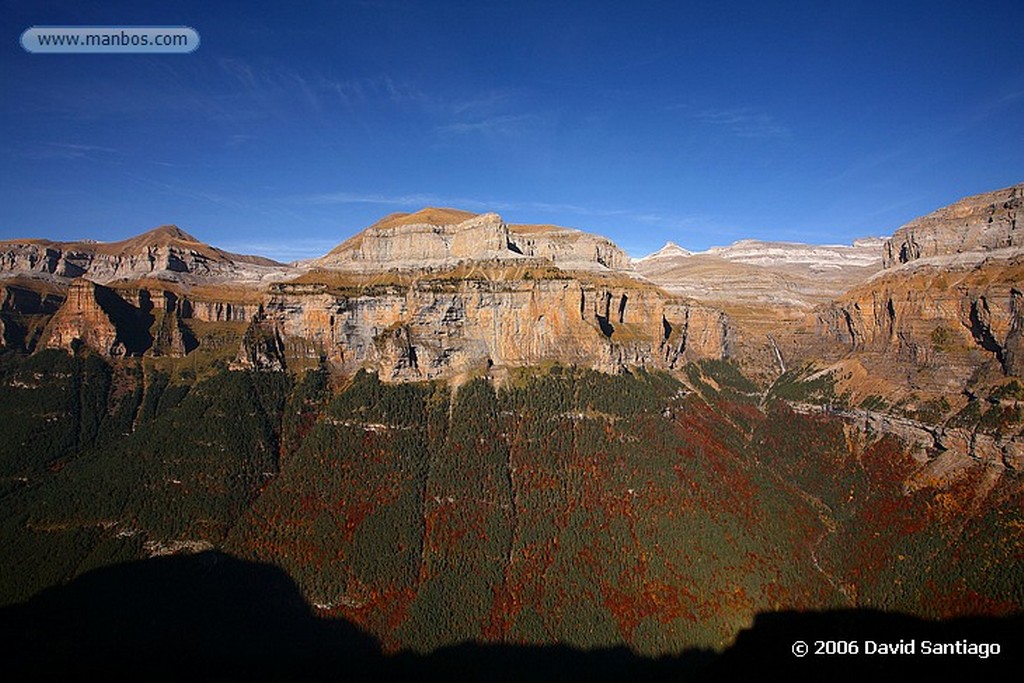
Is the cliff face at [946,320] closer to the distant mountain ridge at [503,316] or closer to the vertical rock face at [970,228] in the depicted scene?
the distant mountain ridge at [503,316]

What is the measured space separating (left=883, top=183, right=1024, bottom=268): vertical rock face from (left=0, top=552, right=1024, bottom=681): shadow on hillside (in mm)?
118124

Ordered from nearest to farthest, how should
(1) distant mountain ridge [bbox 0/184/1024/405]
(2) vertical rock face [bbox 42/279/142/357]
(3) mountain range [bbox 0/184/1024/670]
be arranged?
(3) mountain range [bbox 0/184/1024/670] < (1) distant mountain ridge [bbox 0/184/1024/405] < (2) vertical rock face [bbox 42/279/142/357]

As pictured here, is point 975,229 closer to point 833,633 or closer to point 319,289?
point 833,633

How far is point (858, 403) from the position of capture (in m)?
161

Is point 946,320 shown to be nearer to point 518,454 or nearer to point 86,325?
point 518,454

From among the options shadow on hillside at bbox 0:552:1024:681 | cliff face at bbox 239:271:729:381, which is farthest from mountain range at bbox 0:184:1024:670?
shadow on hillside at bbox 0:552:1024:681

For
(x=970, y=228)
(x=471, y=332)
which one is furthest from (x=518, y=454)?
(x=970, y=228)

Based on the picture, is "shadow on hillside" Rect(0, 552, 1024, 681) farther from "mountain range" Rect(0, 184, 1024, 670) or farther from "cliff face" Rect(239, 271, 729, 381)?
"cliff face" Rect(239, 271, 729, 381)

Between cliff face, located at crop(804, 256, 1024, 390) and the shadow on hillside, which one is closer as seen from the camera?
the shadow on hillside

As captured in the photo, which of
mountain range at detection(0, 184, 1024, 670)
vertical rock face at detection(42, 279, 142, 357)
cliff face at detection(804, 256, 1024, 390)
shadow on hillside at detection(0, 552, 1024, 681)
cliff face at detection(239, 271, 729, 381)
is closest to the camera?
shadow on hillside at detection(0, 552, 1024, 681)

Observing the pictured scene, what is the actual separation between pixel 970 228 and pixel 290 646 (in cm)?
21034

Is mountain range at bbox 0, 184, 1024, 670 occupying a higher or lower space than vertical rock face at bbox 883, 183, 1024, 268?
lower

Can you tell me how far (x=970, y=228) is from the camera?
16588cm

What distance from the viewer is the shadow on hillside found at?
3684 inches
